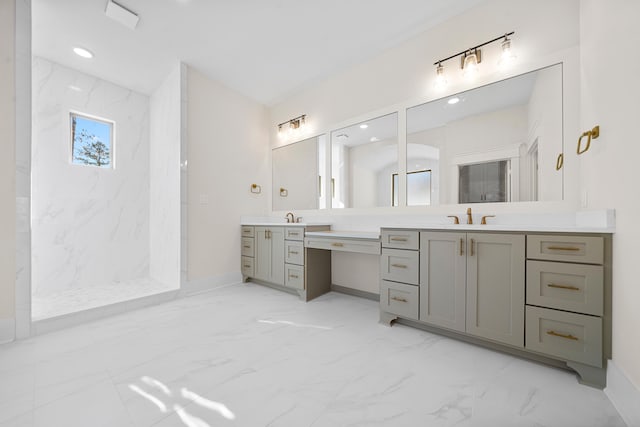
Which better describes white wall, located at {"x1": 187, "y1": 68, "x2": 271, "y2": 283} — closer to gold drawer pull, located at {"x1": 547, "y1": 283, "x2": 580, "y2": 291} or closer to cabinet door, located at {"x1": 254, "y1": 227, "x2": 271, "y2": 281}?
cabinet door, located at {"x1": 254, "y1": 227, "x2": 271, "y2": 281}

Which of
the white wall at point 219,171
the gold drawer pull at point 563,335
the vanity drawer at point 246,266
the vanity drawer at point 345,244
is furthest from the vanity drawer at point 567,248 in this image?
the white wall at point 219,171

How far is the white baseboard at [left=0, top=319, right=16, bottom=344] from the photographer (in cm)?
174

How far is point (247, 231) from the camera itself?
3.36 m

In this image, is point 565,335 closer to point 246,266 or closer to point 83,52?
point 246,266

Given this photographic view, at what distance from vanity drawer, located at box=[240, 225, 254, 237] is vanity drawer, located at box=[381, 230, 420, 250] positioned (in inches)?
74.1

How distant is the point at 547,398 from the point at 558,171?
1437 mm

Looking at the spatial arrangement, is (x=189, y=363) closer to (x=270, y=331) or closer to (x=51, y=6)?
(x=270, y=331)

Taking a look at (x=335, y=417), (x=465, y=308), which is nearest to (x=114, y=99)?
(x=335, y=417)

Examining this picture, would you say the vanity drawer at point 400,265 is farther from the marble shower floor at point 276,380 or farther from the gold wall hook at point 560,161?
the gold wall hook at point 560,161

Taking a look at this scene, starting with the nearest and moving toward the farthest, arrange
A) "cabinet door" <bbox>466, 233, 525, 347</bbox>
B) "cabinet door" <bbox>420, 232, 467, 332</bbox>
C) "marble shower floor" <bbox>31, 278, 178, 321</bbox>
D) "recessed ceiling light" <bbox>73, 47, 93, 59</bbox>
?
"cabinet door" <bbox>466, 233, 525, 347</bbox> < "cabinet door" <bbox>420, 232, 467, 332</bbox> < "marble shower floor" <bbox>31, 278, 178, 321</bbox> < "recessed ceiling light" <bbox>73, 47, 93, 59</bbox>

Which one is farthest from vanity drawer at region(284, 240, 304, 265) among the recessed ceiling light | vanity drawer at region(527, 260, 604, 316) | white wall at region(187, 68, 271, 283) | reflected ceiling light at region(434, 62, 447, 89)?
the recessed ceiling light

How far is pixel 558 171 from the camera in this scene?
1746 mm

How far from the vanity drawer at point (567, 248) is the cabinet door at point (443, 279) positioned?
369 mm

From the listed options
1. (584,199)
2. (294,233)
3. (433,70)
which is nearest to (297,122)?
(294,233)
